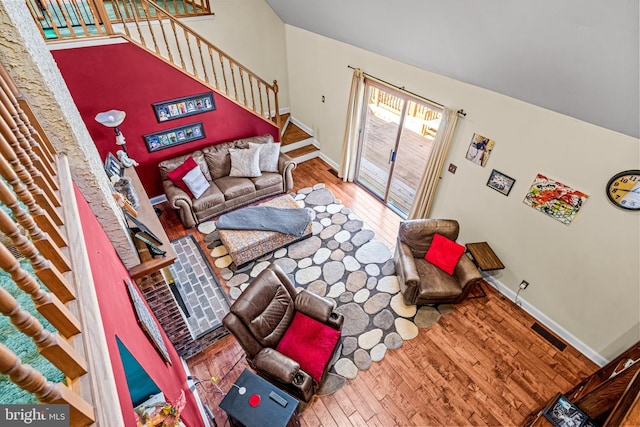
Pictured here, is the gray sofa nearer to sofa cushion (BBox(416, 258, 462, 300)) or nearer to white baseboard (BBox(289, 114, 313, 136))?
white baseboard (BBox(289, 114, 313, 136))

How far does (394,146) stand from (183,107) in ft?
12.4

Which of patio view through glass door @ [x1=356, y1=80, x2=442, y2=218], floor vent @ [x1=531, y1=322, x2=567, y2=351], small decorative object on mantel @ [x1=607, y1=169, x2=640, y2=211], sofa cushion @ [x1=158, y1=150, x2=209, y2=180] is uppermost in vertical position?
small decorative object on mantel @ [x1=607, y1=169, x2=640, y2=211]

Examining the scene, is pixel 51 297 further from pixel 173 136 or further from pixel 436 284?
pixel 173 136

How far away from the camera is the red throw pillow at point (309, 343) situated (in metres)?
3.08

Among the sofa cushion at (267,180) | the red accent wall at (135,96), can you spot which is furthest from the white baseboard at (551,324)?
the red accent wall at (135,96)

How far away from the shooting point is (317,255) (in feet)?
15.6

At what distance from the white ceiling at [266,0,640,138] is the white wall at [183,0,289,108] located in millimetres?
2629

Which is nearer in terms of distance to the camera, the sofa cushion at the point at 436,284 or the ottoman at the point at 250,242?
the sofa cushion at the point at 436,284

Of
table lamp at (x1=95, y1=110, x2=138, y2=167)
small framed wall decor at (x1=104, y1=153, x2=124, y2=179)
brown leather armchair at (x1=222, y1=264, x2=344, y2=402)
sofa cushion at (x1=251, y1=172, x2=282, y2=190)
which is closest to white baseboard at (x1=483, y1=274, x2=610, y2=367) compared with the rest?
brown leather armchair at (x1=222, y1=264, x2=344, y2=402)

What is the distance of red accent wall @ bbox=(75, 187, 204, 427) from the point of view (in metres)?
1.23

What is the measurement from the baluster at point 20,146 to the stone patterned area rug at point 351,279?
127 inches

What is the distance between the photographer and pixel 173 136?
5.23 m

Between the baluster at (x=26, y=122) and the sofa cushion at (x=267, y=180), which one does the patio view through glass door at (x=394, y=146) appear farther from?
the baluster at (x=26, y=122)

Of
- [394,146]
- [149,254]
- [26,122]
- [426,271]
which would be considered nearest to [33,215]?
[26,122]
